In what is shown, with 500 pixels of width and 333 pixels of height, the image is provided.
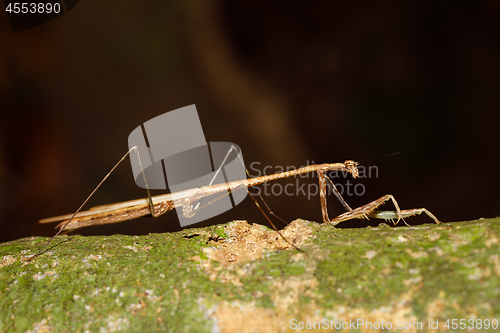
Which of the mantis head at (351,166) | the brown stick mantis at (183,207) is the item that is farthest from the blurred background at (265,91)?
the brown stick mantis at (183,207)

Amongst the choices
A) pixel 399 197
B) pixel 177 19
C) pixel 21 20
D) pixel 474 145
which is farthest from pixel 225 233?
pixel 21 20

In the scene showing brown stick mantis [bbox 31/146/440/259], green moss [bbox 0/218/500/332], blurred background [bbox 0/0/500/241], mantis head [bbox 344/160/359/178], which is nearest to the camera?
green moss [bbox 0/218/500/332]

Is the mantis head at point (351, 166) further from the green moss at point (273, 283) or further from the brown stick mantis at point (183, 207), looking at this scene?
the green moss at point (273, 283)

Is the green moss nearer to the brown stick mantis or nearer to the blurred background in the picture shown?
the brown stick mantis

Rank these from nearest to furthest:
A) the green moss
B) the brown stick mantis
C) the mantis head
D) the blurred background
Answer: the green moss → the brown stick mantis → the mantis head → the blurred background

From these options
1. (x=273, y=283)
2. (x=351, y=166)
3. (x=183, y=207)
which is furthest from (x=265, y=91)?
(x=273, y=283)

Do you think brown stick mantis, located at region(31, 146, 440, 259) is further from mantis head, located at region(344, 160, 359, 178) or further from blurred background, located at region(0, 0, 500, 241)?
blurred background, located at region(0, 0, 500, 241)

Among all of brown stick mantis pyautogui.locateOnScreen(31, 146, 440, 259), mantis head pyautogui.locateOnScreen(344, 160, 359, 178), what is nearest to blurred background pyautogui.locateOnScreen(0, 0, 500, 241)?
mantis head pyautogui.locateOnScreen(344, 160, 359, 178)

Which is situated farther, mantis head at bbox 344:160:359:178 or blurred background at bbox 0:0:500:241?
blurred background at bbox 0:0:500:241

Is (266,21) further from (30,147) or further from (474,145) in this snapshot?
(30,147)
